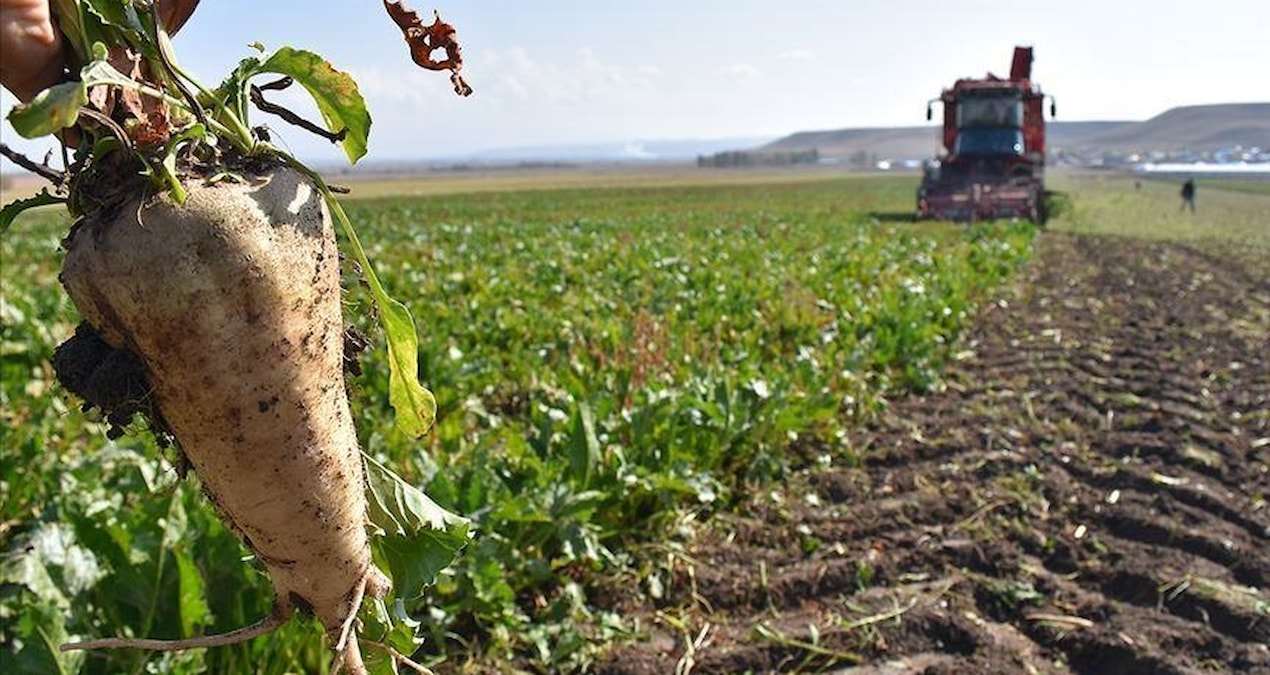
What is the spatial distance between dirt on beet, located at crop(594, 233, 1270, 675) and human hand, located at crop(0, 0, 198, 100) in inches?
82.8

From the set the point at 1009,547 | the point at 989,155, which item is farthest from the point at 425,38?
the point at 989,155

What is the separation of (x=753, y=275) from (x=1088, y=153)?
164m

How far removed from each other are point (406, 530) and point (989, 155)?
1908 centimetres

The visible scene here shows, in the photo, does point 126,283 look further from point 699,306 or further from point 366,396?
point 699,306

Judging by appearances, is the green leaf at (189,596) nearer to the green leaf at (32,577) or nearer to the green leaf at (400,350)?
the green leaf at (32,577)

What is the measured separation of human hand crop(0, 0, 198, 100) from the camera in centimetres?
108

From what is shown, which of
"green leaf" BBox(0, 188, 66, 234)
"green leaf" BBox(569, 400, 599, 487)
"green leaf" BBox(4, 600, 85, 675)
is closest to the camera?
"green leaf" BBox(0, 188, 66, 234)

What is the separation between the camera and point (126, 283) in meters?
1.19

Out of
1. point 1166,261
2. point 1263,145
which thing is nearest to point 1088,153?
point 1263,145

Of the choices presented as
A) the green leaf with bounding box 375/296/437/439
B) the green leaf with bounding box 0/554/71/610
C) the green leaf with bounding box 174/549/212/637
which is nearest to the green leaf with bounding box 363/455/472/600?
the green leaf with bounding box 375/296/437/439

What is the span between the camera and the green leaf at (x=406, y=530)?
1634mm

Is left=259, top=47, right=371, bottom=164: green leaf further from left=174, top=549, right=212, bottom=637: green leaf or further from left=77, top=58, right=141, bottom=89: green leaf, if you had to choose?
left=174, top=549, right=212, bottom=637: green leaf

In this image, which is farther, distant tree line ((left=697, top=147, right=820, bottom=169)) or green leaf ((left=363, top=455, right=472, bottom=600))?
distant tree line ((left=697, top=147, right=820, bottom=169))

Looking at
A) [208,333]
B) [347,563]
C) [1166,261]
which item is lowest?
[1166,261]
